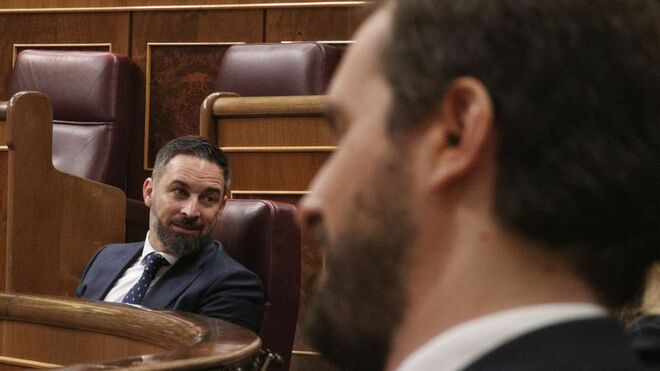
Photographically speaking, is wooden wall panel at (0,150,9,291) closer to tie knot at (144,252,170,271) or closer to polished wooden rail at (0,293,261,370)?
tie knot at (144,252,170,271)

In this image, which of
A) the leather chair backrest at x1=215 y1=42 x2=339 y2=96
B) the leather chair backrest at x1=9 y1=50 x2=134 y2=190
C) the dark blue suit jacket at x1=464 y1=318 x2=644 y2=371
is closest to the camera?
the dark blue suit jacket at x1=464 y1=318 x2=644 y2=371

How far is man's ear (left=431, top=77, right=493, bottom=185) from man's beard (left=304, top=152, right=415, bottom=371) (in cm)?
1

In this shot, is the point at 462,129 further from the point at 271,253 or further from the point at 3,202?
the point at 3,202

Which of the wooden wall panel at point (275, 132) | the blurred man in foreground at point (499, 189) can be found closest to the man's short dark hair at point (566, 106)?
the blurred man in foreground at point (499, 189)

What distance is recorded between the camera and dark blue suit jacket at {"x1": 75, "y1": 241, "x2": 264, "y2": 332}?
1146mm

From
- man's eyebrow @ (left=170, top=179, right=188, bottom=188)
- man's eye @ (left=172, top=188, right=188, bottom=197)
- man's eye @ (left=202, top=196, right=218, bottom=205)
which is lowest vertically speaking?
man's eye @ (left=202, top=196, right=218, bottom=205)

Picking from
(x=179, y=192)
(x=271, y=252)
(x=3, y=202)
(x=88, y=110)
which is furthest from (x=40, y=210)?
(x=88, y=110)

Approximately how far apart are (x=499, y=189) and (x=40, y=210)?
1263 millimetres

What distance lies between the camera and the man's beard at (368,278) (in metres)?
0.23

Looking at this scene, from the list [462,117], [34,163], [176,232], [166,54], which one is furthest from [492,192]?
[166,54]

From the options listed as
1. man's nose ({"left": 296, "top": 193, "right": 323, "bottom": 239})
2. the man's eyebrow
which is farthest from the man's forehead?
man's nose ({"left": 296, "top": 193, "right": 323, "bottom": 239})

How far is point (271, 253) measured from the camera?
124cm

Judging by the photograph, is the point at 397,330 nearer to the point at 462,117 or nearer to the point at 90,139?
the point at 462,117

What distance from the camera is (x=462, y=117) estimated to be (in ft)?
0.74
